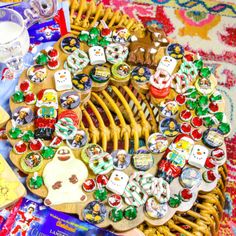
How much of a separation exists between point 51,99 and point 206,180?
0.38m

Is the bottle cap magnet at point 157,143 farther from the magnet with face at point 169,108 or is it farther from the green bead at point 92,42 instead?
the green bead at point 92,42

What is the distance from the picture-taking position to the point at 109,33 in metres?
1.23

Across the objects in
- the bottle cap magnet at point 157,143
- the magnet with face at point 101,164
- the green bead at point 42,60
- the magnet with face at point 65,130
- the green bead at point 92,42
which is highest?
the green bead at point 92,42

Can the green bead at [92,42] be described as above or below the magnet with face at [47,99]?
above

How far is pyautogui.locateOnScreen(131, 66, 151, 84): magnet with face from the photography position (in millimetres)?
1169

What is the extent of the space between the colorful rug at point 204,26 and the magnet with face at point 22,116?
0.77 m

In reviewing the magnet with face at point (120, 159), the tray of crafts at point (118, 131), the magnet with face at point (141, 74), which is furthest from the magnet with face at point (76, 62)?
the magnet with face at point (120, 159)

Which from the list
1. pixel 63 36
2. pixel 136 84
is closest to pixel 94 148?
pixel 136 84

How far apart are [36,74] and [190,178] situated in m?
0.41

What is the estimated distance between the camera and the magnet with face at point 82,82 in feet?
3.76

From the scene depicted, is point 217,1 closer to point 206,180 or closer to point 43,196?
point 206,180

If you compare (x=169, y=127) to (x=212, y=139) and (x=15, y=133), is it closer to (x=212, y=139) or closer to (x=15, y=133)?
(x=212, y=139)

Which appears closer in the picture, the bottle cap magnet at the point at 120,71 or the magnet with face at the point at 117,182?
the magnet with face at the point at 117,182

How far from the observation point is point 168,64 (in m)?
1.19
